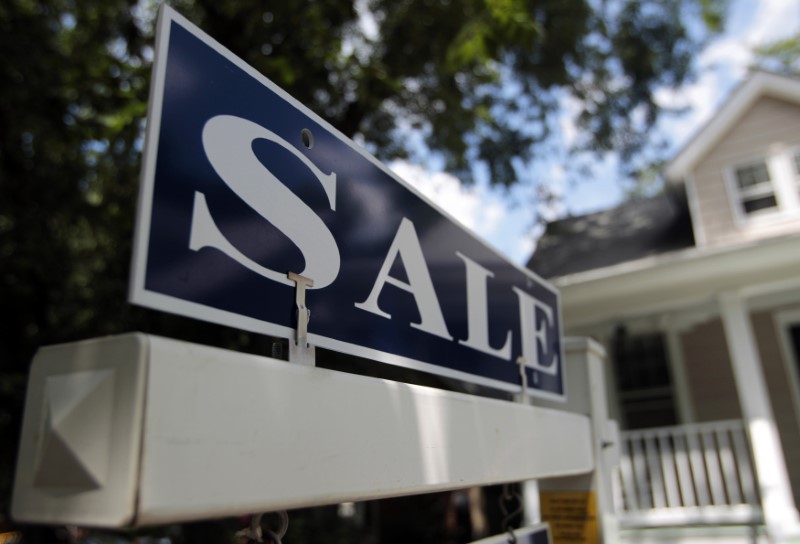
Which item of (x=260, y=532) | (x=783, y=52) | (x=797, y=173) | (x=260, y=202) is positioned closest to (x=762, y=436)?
(x=797, y=173)

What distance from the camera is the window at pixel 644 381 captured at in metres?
8.93

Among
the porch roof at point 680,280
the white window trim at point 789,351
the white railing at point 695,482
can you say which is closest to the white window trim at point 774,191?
the porch roof at point 680,280

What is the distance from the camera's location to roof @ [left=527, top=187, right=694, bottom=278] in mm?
8586

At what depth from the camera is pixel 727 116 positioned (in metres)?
8.40

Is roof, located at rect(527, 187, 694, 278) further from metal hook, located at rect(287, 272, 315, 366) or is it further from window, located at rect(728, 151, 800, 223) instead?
metal hook, located at rect(287, 272, 315, 366)

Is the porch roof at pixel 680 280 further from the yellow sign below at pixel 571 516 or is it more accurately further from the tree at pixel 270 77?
the yellow sign below at pixel 571 516

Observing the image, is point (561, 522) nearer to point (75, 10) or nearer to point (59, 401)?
point (59, 401)

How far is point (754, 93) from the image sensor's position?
834 centimetres

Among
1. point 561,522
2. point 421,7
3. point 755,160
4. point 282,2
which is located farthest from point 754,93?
point 561,522

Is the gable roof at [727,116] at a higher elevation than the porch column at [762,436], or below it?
higher

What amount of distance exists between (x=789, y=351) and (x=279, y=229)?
9410 millimetres

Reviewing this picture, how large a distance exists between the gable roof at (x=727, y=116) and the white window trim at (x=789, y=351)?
95.2 inches

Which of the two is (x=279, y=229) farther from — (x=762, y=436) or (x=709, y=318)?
(x=709, y=318)

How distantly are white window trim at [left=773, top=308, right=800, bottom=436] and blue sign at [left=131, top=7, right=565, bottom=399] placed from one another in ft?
28.2
